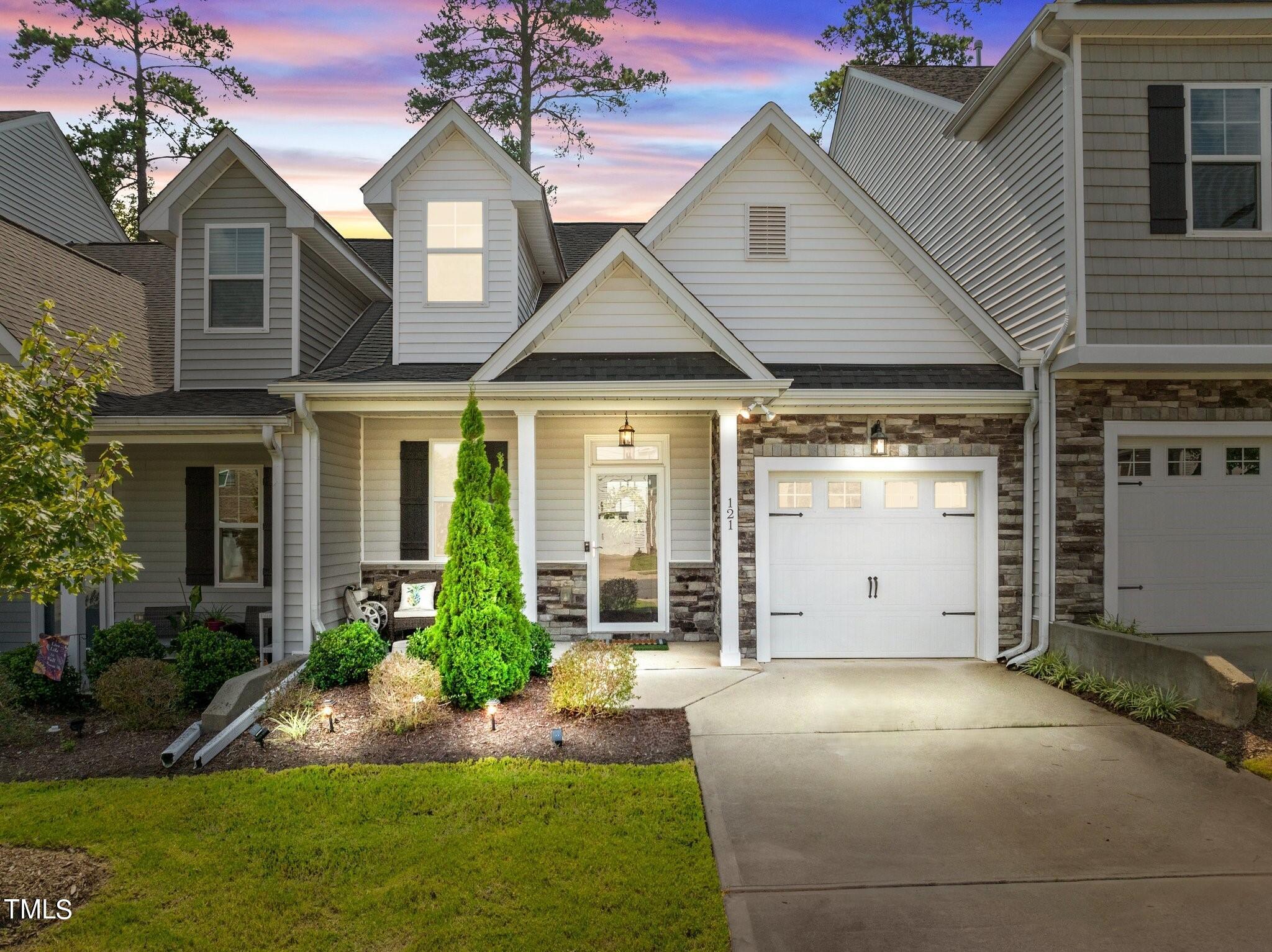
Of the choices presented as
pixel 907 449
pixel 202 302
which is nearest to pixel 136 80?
pixel 202 302

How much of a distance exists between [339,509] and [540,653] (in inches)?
133

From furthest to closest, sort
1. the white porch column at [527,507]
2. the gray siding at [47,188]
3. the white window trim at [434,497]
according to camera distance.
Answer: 1. the gray siding at [47,188]
2. the white window trim at [434,497]
3. the white porch column at [527,507]

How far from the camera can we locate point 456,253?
938 centimetres

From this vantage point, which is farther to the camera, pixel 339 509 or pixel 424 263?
pixel 424 263

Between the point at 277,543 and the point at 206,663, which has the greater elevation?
the point at 277,543

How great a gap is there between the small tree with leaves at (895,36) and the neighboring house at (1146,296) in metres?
13.5

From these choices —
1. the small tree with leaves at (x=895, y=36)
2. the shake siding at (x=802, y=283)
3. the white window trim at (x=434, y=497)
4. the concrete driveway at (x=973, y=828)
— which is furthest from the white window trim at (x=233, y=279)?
the small tree with leaves at (x=895, y=36)

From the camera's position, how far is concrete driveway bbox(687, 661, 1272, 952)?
360 cm

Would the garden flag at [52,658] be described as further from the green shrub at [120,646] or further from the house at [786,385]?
the house at [786,385]

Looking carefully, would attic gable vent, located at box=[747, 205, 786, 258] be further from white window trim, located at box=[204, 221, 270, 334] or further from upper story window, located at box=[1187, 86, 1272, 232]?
white window trim, located at box=[204, 221, 270, 334]

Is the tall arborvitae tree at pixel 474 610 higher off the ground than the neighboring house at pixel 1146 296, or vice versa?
the neighboring house at pixel 1146 296

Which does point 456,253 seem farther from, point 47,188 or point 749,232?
point 47,188

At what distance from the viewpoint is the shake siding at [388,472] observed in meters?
9.80

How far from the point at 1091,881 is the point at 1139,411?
5.99 meters
